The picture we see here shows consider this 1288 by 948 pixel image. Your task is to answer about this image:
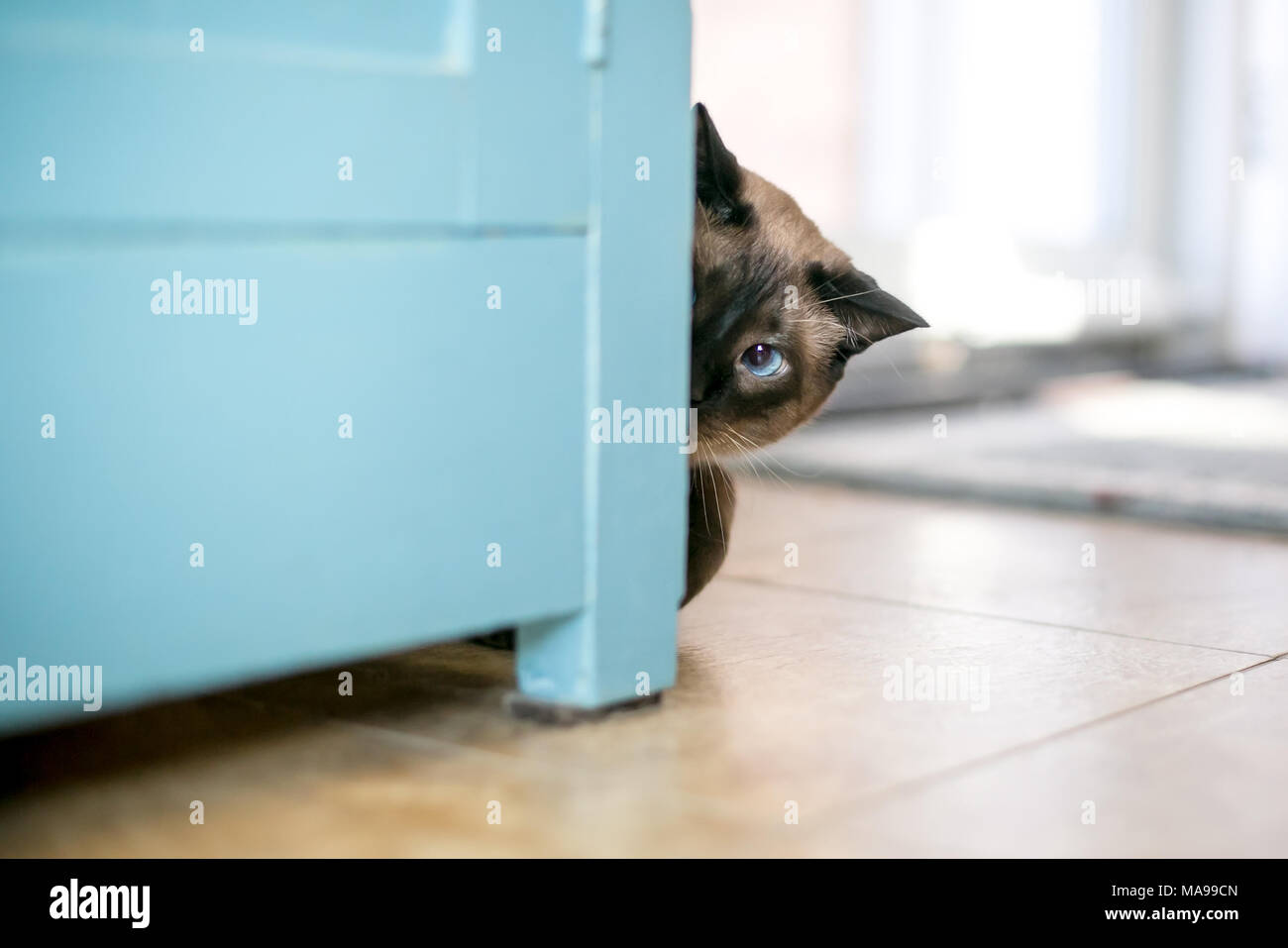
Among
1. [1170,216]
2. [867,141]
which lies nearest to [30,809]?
[867,141]

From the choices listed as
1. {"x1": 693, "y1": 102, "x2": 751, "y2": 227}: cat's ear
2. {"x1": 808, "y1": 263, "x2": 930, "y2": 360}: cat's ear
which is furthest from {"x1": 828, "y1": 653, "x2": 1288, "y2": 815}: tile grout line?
{"x1": 693, "y1": 102, "x2": 751, "y2": 227}: cat's ear

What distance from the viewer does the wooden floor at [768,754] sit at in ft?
3.14

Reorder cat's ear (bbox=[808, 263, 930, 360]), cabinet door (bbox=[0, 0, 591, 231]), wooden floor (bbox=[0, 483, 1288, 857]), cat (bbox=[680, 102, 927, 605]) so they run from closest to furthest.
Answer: cabinet door (bbox=[0, 0, 591, 231]) < wooden floor (bbox=[0, 483, 1288, 857]) < cat (bbox=[680, 102, 927, 605]) < cat's ear (bbox=[808, 263, 930, 360])

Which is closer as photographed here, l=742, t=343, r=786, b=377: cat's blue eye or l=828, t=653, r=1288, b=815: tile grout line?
l=828, t=653, r=1288, b=815: tile grout line

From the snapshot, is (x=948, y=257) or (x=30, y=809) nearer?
(x=30, y=809)

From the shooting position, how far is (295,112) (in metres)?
0.96

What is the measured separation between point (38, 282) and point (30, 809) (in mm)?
356

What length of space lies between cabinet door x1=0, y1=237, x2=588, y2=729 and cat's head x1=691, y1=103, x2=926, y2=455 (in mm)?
407

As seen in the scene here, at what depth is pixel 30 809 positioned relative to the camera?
0.97 m

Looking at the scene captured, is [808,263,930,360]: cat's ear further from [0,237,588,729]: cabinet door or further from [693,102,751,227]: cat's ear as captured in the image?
[0,237,588,729]: cabinet door

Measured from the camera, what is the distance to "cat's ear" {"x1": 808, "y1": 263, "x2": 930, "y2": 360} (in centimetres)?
164
